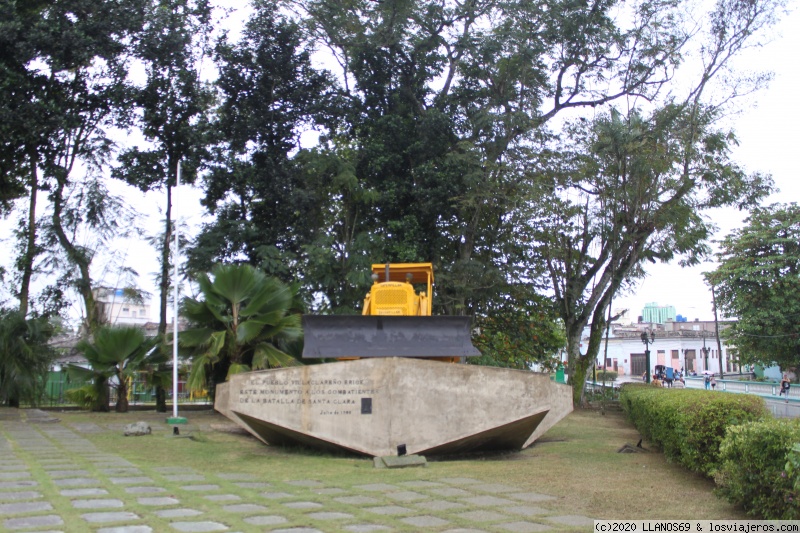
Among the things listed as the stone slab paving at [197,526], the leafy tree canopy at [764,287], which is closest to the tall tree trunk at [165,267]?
A: the stone slab paving at [197,526]

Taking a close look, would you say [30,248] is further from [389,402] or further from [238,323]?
[389,402]

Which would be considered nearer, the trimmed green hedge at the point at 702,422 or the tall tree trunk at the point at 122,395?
the trimmed green hedge at the point at 702,422

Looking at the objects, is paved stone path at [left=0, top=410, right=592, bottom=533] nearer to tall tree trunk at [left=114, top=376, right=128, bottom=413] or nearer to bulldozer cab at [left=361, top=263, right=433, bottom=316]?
bulldozer cab at [left=361, top=263, right=433, bottom=316]

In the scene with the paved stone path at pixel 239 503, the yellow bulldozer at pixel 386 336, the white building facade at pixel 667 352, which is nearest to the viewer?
the paved stone path at pixel 239 503

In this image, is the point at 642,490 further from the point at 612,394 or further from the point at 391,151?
the point at 612,394

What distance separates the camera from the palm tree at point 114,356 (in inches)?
680

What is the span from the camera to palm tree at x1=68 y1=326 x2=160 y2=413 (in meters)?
17.3

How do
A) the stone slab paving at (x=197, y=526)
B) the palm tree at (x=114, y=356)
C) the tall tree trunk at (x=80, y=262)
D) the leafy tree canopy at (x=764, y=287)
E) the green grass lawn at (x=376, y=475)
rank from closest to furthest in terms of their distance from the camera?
the stone slab paving at (x=197, y=526) → the green grass lawn at (x=376, y=475) → the palm tree at (x=114, y=356) → the tall tree trunk at (x=80, y=262) → the leafy tree canopy at (x=764, y=287)

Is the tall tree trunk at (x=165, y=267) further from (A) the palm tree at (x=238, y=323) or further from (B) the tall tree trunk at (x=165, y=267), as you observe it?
(A) the palm tree at (x=238, y=323)

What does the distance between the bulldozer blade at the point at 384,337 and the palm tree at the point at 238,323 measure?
3.81 metres

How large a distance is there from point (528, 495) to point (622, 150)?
12.8 meters

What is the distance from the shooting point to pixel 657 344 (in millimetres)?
60125

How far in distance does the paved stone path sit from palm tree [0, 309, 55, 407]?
28.5ft

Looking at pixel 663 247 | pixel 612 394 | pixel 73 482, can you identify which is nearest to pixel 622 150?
pixel 663 247
